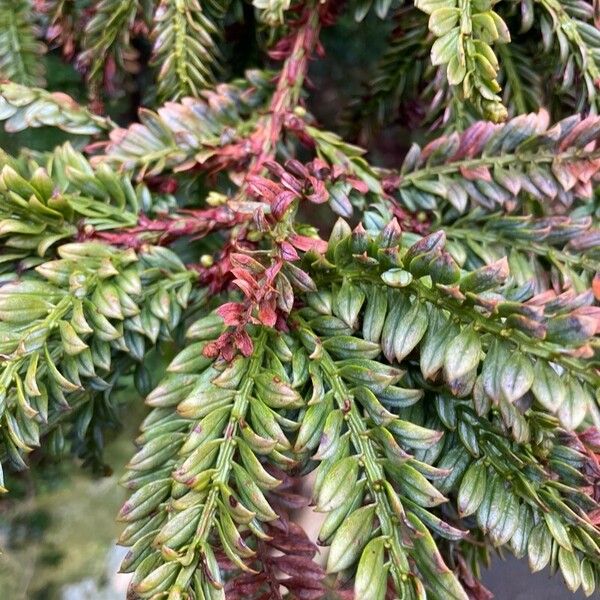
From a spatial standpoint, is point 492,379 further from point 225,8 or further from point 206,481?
point 225,8

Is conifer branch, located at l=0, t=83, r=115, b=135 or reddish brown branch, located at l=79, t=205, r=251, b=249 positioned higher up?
conifer branch, located at l=0, t=83, r=115, b=135

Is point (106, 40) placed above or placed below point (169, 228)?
above

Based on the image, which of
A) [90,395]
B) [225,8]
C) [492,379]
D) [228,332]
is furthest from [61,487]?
[492,379]

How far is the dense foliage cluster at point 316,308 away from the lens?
64 cm

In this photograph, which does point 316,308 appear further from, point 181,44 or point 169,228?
point 181,44

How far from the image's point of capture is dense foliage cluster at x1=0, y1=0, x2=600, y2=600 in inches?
25.0

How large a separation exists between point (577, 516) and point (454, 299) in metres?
0.24

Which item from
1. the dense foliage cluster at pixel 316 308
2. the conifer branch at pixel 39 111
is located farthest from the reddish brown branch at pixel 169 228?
the conifer branch at pixel 39 111

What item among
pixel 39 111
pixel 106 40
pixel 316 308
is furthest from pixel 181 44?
pixel 316 308

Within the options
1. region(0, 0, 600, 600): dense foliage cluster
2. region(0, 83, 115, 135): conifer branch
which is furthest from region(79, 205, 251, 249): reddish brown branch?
region(0, 83, 115, 135): conifer branch

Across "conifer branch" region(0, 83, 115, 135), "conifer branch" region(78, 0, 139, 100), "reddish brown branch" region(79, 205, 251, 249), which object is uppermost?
"conifer branch" region(78, 0, 139, 100)

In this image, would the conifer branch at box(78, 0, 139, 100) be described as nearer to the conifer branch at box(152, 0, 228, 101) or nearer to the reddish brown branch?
the conifer branch at box(152, 0, 228, 101)

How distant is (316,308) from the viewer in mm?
781

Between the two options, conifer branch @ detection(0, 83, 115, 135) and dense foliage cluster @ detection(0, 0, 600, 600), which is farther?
conifer branch @ detection(0, 83, 115, 135)
